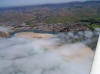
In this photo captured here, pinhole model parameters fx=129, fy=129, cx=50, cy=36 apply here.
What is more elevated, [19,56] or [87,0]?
[87,0]

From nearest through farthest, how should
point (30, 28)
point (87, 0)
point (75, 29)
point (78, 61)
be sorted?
point (78, 61) < point (75, 29) < point (30, 28) < point (87, 0)

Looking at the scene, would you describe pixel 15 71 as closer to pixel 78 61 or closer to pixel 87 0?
pixel 78 61

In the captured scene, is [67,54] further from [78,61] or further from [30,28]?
[30,28]

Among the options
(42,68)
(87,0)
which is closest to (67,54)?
(42,68)

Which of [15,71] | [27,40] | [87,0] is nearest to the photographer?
[15,71]

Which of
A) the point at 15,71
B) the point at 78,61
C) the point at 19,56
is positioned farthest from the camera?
the point at 19,56

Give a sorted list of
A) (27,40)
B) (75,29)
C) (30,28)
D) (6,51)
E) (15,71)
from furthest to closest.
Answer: (30,28), (75,29), (27,40), (6,51), (15,71)

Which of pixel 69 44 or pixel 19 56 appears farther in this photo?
pixel 69 44

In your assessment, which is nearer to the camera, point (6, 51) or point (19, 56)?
point (19, 56)

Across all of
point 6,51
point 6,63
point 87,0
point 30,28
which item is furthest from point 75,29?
point 87,0
